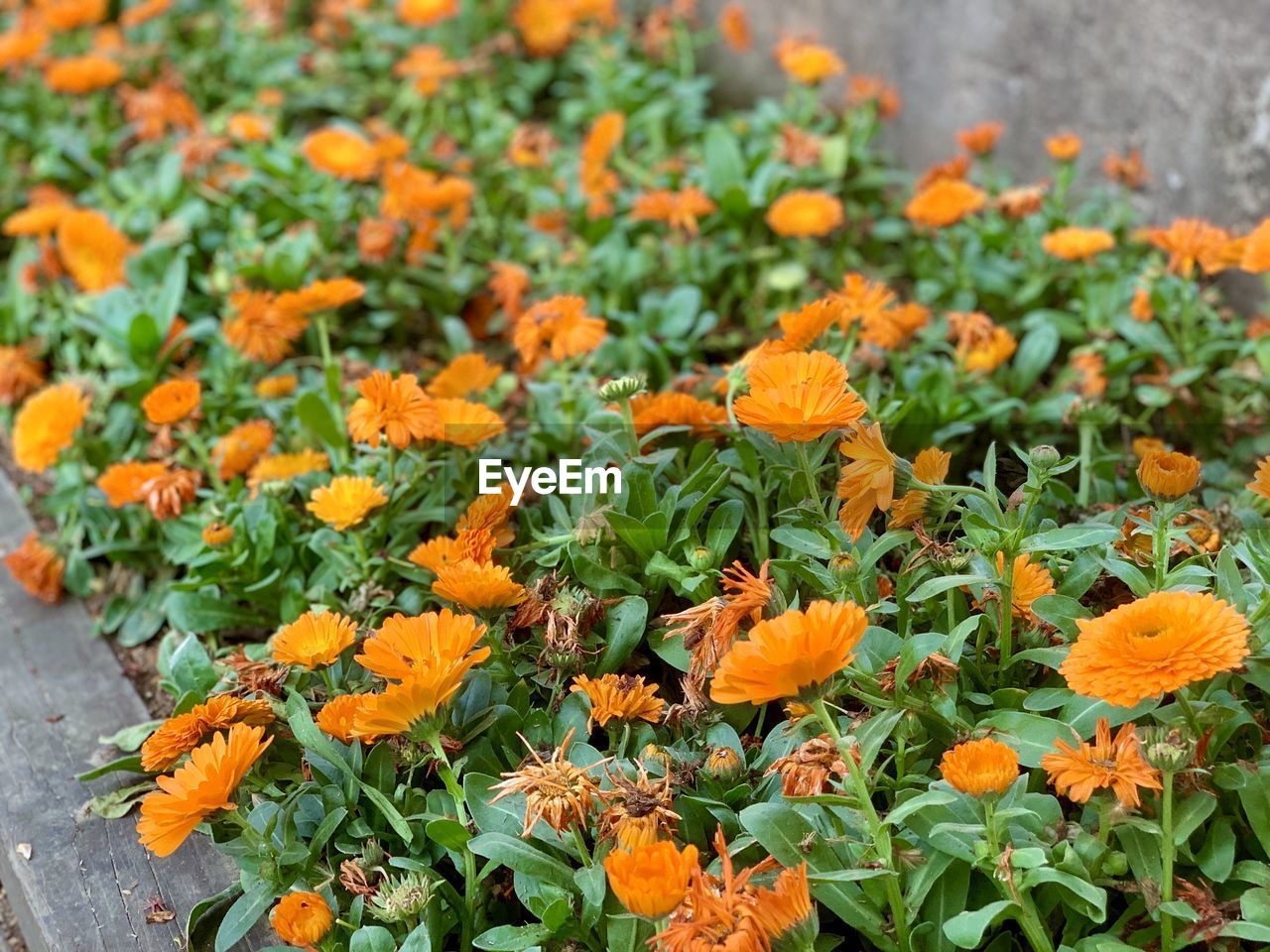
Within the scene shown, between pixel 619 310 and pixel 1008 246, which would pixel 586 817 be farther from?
pixel 1008 246

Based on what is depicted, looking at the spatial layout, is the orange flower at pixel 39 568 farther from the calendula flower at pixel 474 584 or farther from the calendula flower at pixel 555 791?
the calendula flower at pixel 555 791

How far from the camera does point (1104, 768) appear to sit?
1.39m

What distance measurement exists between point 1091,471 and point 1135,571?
56cm

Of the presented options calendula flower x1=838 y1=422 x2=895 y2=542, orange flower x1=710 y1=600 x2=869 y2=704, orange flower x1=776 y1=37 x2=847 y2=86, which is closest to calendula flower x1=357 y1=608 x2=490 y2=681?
orange flower x1=710 y1=600 x2=869 y2=704

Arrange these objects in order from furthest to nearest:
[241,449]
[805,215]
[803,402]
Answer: [805,215]
[241,449]
[803,402]

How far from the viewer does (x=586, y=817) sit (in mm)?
1557

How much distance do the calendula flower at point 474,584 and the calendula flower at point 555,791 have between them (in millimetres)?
264

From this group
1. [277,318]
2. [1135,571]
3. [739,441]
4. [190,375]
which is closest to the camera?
[1135,571]

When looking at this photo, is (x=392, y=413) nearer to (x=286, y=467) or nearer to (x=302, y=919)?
(x=286, y=467)

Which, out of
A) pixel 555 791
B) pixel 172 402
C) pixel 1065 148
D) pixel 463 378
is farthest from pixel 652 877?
pixel 1065 148

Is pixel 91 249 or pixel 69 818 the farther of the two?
pixel 91 249

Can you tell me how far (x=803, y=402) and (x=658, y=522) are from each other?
33cm

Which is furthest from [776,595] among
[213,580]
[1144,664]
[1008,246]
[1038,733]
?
[1008,246]

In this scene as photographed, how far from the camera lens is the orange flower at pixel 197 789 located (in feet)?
5.03
